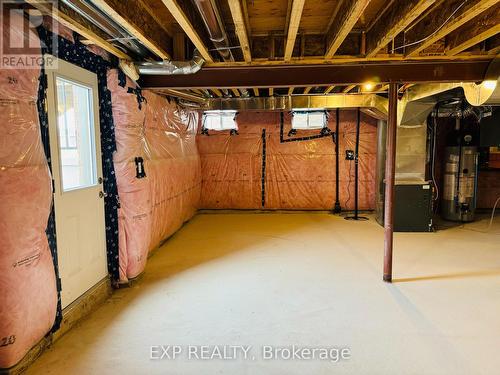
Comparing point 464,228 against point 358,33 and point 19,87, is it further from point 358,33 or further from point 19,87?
point 19,87

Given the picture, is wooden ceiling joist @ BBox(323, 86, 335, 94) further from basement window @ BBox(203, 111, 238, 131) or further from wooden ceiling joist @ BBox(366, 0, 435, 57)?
basement window @ BBox(203, 111, 238, 131)

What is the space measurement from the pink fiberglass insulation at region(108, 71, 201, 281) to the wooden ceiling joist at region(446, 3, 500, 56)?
2.75 metres

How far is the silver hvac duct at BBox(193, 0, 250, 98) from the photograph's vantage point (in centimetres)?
189

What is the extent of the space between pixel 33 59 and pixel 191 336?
1934mm

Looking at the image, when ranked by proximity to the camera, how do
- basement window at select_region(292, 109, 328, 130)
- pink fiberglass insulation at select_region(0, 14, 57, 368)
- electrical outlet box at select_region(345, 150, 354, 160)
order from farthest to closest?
1. electrical outlet box at select_region(345, 150, 354, 160)
2. basement window at select_region(292, 109, 328, 130)
3. pink fiberglass insulation at select_region(0, 14, 57, 368)

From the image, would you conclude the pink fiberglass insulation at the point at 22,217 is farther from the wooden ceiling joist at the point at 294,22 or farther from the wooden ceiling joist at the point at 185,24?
the wooden ceiling joist at the point at 294,22

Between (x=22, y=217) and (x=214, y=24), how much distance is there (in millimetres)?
1630

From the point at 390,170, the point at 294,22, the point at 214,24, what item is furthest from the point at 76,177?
the point at 390,170

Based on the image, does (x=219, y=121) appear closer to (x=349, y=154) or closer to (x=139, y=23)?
(x=349, y=154)

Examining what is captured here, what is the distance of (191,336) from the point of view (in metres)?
2.17

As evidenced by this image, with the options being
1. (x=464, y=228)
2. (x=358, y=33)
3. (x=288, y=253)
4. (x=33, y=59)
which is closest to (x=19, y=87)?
(x=33, y=59)

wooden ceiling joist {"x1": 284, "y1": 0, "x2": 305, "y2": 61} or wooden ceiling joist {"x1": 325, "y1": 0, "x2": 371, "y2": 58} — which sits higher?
wooden ceiling joist {"x1": 325, "y1": 0, "x2": 371, "y2": 58}

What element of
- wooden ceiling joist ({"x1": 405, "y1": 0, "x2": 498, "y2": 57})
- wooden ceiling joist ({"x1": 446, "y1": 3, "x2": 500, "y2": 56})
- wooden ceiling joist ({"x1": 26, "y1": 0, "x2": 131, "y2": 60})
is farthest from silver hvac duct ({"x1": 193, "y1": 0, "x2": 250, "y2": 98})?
wooden ceiling joist ({"x1": 446, "y1": 3, "x2": 500, "y2": 56})

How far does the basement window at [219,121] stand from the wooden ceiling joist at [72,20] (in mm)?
3591
